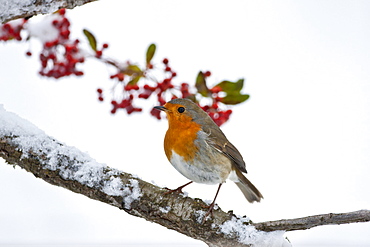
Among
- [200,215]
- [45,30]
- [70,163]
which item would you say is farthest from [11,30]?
[200,215]

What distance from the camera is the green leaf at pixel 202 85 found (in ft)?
6.98

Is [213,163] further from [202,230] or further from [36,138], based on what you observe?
[36,138]

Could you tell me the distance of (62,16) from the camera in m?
2.45

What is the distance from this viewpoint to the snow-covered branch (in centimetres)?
176

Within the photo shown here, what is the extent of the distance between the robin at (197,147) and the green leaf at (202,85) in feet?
0.26

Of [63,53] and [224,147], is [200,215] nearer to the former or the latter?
[224,147]

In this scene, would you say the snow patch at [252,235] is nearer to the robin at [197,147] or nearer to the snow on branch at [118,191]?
the snow on branch at [118,191]

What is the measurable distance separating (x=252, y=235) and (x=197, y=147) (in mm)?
494

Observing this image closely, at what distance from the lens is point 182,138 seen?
2.08 m

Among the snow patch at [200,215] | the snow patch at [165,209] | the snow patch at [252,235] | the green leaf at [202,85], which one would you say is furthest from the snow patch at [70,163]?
the green leaf at [202,85]

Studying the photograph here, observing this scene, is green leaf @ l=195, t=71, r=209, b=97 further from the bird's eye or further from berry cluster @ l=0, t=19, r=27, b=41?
berry cluster @ l=0, t=19, r=27, b=41

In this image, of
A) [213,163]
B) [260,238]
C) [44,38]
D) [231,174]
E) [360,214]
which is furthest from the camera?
[44,38]

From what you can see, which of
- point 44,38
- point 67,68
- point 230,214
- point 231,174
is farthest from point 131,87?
point 230,214

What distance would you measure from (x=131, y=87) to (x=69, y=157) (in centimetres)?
67
